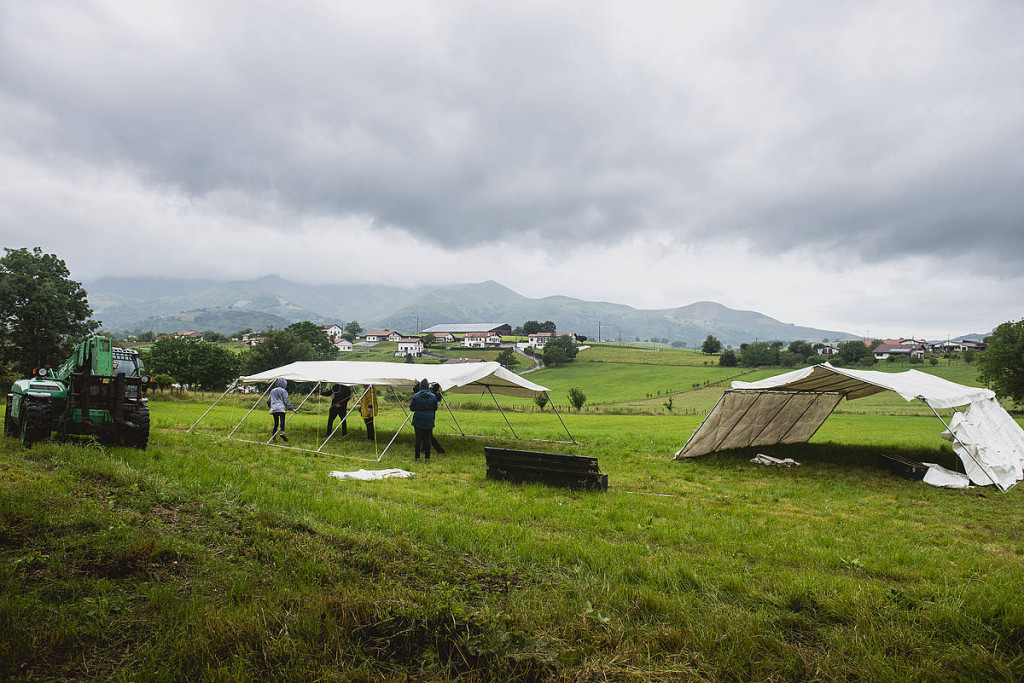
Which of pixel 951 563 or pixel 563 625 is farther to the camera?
pixel 951 563

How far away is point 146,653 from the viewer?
10.4ft

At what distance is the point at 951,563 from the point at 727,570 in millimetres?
2685

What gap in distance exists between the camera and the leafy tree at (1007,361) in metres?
46.0

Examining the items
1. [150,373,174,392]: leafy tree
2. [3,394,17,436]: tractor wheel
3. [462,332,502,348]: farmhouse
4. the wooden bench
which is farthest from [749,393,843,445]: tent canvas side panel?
[462,332,502,348]: farmhouse

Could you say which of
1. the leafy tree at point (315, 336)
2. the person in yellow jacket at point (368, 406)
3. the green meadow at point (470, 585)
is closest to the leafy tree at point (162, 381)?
the person in yellow jacket at point (368, 406)

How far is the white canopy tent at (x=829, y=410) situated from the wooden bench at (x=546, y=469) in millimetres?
5655

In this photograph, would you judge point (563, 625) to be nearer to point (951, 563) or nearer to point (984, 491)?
point (951, 563)

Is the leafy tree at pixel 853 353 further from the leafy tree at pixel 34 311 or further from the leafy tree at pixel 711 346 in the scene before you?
the leafy tree at pixel 34 311

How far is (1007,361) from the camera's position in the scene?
152ft

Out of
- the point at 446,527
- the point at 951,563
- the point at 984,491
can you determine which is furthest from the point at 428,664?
the point at 984,491

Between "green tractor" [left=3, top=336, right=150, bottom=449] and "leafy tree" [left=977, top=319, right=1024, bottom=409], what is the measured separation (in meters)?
63.1

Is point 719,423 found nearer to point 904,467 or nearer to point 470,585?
point 904,467

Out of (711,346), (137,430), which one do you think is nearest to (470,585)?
(137,430)

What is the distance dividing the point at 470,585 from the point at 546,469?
5359mm
